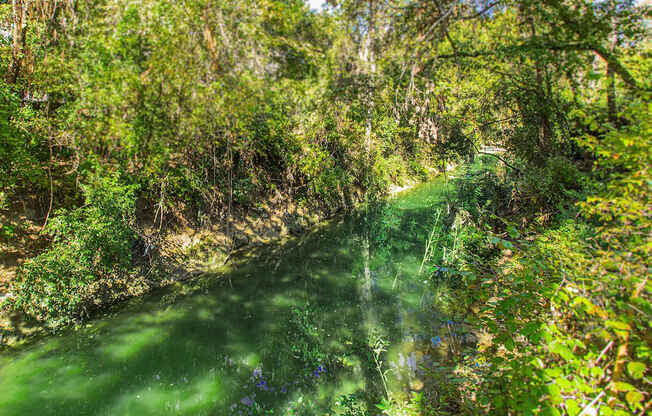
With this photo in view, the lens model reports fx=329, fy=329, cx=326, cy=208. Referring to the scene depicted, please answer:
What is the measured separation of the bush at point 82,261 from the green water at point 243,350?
0.58 m

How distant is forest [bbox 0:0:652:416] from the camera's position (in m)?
4.81

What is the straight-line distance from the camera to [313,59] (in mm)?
8047

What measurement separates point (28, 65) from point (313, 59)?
20.5ft

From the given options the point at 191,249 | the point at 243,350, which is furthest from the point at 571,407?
the point at 191,249

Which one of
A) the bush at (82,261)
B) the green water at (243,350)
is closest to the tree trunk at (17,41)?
the bush at (82,261)

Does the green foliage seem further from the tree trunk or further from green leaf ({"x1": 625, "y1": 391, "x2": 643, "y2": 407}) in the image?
the tree trunk

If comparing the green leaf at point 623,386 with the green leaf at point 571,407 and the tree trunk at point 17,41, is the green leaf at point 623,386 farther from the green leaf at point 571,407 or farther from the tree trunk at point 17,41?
the tree trunk at point 17,41

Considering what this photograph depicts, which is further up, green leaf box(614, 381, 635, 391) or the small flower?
green leaf box(614, 381, 635, 391)

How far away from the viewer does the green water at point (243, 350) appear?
4973 millimetres

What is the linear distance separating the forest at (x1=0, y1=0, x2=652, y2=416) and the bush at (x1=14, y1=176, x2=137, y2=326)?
4 cm

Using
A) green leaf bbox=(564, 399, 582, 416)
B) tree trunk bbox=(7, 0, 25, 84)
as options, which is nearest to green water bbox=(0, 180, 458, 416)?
green leaf bbox=(564, 399, 582, 416)

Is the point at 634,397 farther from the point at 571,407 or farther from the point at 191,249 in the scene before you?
the point at 191,249

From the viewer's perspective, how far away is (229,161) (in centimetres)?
975

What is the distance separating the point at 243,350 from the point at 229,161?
18.2 ft
